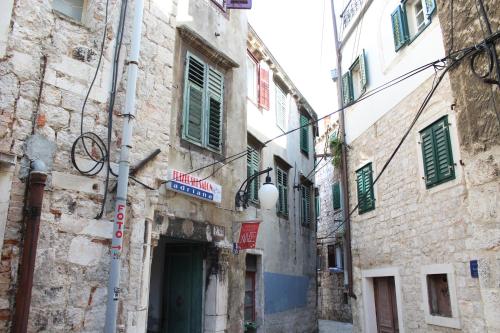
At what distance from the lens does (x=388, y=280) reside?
9.20m

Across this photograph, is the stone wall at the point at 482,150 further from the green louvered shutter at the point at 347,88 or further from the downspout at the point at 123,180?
the green louvered shutter at the point at 347,88

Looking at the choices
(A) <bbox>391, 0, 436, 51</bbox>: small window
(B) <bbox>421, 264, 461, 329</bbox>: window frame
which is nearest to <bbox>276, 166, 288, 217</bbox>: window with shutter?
(B) <bbox>421, 264, 461, 329</bbox>: window frame

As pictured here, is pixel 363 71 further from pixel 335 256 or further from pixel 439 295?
pixel 335 256

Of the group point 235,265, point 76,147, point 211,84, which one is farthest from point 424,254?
point 76,147

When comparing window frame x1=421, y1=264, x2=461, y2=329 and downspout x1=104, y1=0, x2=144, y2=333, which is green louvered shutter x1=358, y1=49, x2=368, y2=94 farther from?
downspout x1=104, y1=0, x2=144, y2=333

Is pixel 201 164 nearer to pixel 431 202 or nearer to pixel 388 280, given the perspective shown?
pixel 431 202

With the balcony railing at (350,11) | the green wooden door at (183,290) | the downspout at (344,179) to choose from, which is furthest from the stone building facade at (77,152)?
the balcony railing at (350,11)

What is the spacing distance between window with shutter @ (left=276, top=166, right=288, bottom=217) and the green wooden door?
4.59 m

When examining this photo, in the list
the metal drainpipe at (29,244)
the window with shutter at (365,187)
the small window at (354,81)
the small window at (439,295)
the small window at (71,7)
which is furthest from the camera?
the small window at (354,81)

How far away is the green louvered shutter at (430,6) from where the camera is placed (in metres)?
7.70

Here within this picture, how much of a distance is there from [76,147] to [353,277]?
7.77 m

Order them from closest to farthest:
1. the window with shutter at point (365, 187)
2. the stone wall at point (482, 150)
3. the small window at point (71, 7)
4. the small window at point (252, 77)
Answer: the stone wall at point (482, 150), the small window at point (71, 7), the window with shutter at point (365, 187), the small window at point (252, 77)

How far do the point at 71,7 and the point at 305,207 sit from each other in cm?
1044

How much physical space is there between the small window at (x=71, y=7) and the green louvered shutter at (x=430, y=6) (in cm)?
605
